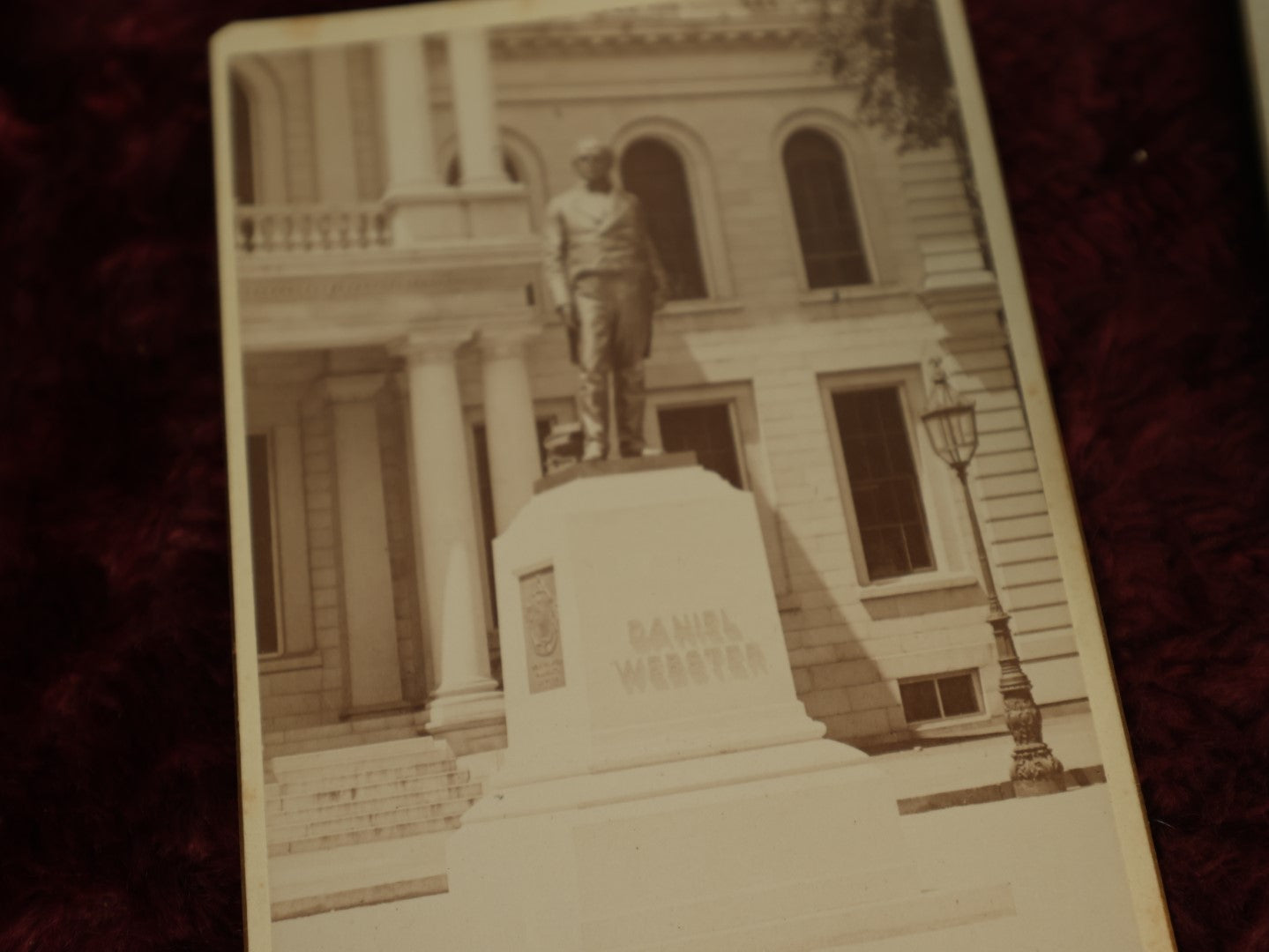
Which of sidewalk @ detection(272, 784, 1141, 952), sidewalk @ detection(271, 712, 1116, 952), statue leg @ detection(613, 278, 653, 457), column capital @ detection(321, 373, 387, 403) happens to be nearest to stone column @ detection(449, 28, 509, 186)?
statue leg @ detection(613, 278, 653, 457)

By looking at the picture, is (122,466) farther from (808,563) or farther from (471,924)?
(808,563)

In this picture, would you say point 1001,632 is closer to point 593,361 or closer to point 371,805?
point 593,361

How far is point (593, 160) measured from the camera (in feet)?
9.36

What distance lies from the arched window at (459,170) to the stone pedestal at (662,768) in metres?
0.92

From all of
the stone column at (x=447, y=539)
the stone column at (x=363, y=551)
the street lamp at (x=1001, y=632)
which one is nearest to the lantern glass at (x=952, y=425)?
the street lamp at (x=1001, y=632)

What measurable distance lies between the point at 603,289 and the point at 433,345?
51cm

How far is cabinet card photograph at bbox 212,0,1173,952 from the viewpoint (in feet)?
7.61

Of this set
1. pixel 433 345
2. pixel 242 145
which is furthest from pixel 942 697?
pixel 242 145

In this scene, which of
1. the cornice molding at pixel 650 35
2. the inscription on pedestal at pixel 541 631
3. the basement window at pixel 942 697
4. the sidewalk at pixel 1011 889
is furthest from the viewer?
the cornice molding at pixel 650 35

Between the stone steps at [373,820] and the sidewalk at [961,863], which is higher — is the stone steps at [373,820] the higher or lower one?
the higher one

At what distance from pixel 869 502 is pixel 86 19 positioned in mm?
2722

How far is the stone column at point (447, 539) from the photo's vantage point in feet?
8.30

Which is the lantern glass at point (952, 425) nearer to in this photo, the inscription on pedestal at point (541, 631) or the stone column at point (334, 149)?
the inscription on pedestal at point (541, 631)

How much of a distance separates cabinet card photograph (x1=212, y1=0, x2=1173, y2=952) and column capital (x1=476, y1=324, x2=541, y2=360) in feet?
0.03
